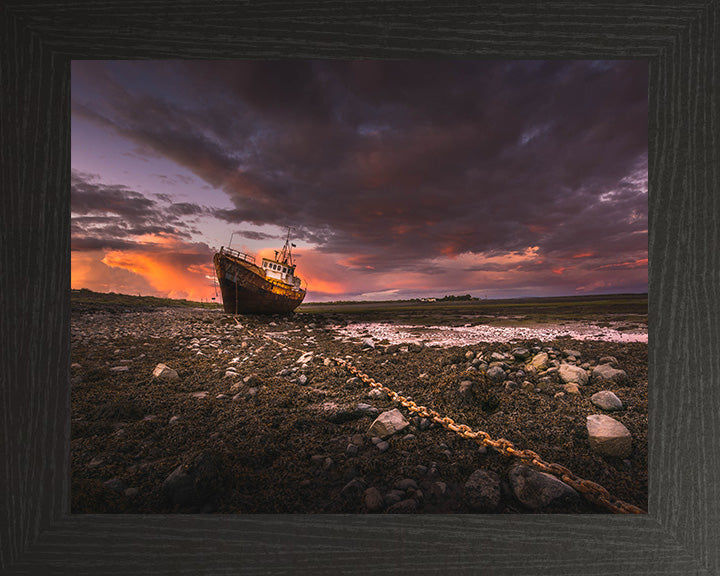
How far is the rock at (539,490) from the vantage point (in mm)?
947

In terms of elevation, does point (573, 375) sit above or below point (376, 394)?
above

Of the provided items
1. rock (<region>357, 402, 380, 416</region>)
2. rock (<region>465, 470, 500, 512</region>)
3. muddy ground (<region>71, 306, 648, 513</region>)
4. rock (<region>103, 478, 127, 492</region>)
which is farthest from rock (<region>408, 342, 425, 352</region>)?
rock (<region>103, 478, 127, 492</region>)

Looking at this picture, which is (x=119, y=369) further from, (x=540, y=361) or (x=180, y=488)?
(x=540, y=361)

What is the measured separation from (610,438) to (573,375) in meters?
0.34

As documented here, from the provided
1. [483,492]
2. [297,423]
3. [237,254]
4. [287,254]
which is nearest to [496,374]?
[483,492]

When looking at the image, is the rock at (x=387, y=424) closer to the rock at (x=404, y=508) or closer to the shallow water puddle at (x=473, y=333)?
the rock at (x=404, y=508)

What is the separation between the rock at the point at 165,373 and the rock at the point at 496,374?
5.51 ft

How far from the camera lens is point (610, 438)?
105 cm

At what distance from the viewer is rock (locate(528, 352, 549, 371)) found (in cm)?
141

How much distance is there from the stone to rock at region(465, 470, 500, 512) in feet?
2.78

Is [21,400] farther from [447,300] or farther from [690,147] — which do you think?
[690,147]

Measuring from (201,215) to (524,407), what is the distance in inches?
76.5

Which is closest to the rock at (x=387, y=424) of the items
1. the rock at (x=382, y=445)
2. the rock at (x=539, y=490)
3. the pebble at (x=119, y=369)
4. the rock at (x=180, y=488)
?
the rock at (x=382, y=445)

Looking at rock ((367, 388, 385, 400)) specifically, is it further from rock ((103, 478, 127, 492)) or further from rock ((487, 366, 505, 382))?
rock ((103, 478, 127, 492))
